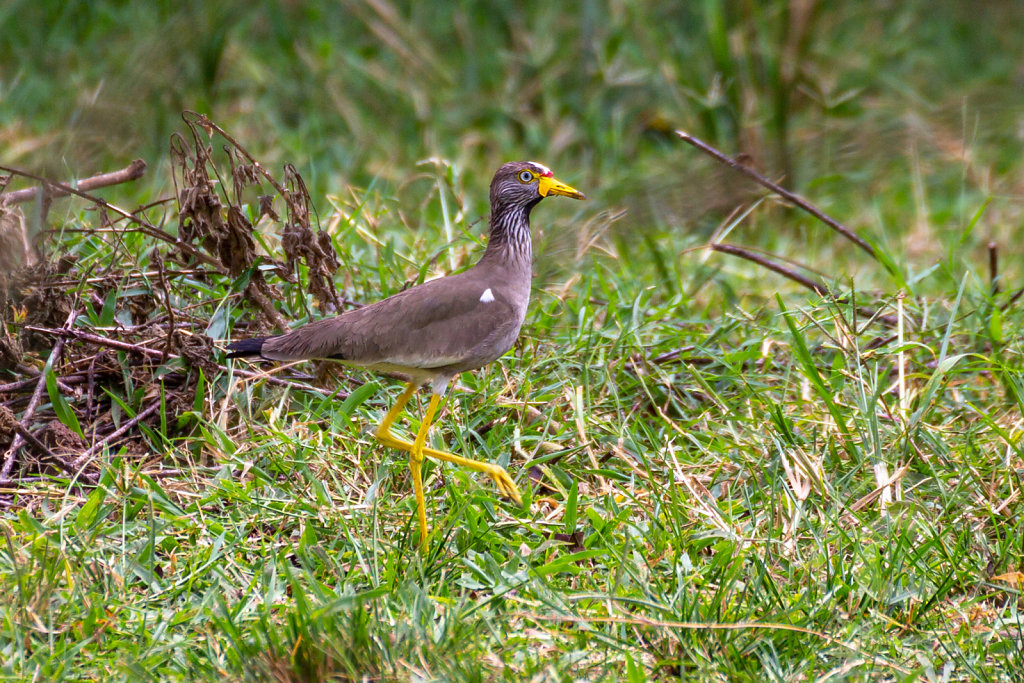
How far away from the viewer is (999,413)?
414 centimetres

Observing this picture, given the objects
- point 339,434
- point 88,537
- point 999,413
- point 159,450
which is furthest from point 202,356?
point 999,413

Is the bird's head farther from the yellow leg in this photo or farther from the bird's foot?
the bird's foot

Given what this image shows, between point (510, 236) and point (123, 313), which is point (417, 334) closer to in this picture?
point (510, 236)

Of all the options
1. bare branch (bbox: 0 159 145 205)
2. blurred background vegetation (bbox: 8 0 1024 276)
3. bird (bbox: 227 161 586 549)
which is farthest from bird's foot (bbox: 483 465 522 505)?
blurred background vegetation (bbox: 8 0 1024 276)

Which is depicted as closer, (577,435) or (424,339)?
(424,339)

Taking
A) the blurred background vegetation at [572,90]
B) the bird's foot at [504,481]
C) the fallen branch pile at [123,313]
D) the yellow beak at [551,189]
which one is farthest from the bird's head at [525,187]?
the blurred background vegetation at [572,90]

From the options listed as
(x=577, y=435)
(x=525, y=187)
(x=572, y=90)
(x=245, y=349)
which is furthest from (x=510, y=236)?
(x=572, y=90)

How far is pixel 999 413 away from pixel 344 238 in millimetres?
2914

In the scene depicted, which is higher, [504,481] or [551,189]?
[551,189]

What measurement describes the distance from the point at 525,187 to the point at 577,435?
0.99 meters

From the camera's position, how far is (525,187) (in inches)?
161

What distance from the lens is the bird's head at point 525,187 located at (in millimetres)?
4078

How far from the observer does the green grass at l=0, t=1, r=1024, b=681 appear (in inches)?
113

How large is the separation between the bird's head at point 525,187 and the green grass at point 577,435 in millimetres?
583
